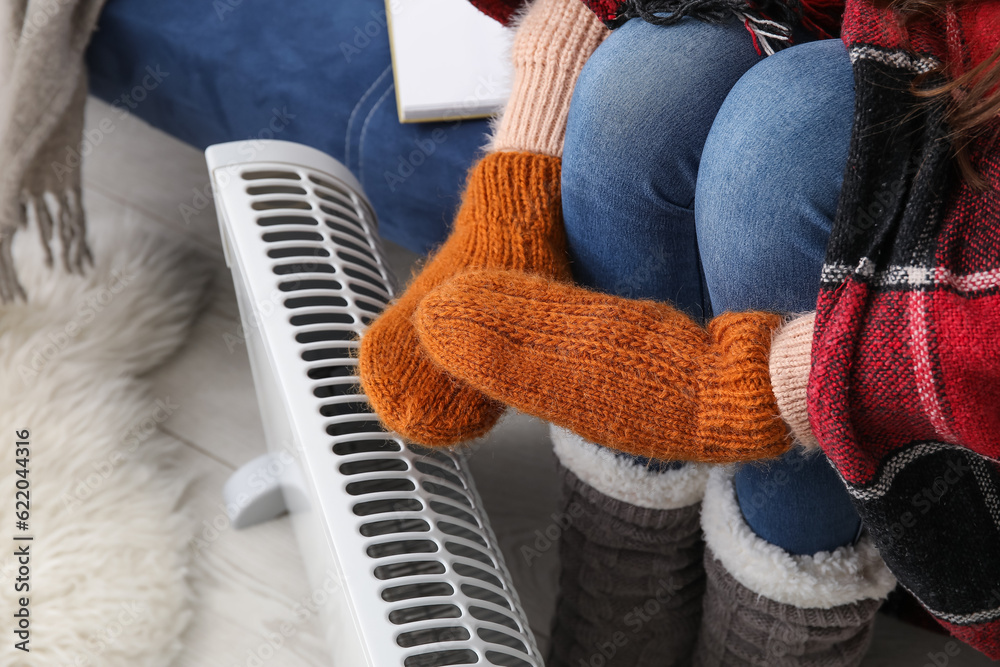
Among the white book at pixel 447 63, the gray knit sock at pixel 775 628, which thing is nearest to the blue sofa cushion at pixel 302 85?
the white book at pixel 447 63

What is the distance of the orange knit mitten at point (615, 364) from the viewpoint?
1.35 ft

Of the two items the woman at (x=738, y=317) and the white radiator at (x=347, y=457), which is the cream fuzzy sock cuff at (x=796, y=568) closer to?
the woman at (x=738, y=317)

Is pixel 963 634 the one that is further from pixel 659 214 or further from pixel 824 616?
pixel 659 214

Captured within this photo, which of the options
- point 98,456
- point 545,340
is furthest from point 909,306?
point 98,456

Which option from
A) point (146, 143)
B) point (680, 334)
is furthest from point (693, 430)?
point (146, 143)

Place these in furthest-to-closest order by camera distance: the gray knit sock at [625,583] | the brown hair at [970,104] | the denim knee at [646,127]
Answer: the gray knit sock at [625,583]
the denim knee at [646,127]
the brown hair at [970,104]

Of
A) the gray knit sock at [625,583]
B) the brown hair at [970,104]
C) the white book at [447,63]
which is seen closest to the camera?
the brown hair at [970,104]

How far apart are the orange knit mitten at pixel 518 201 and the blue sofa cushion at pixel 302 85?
22cm

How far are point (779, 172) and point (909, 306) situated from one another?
0.34ft

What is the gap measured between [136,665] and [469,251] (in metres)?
0.53

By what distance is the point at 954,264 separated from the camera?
335 millimetres

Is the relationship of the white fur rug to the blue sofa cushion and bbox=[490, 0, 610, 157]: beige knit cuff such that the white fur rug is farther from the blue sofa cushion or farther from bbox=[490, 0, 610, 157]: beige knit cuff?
bbox=[490, 0, 610, 157]: beige knit cuff

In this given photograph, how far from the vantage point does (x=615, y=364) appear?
43 centimetres

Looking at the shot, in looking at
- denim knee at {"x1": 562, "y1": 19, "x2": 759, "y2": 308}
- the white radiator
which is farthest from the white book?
denim knee at {"x1": 562, "y1": 19, "x2": 759, "y2": 308}
